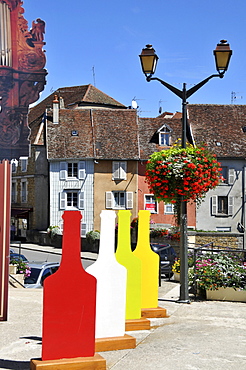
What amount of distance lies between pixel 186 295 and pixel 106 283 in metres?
4.45

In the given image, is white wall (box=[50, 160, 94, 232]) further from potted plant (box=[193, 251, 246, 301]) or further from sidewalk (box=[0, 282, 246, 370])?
sidewalk (box=[0, 282, 246, 370])

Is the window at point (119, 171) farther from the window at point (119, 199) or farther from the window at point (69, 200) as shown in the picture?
the window at point (69, 200)

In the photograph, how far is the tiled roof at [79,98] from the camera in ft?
163

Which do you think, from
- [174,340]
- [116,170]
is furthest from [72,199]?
[174,340]

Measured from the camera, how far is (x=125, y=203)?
1655 inches

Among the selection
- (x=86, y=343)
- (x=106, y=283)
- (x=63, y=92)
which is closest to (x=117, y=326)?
(x=106, y=283)

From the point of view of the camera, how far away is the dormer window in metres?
42.6

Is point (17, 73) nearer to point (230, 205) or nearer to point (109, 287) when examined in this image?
point (109, 287)

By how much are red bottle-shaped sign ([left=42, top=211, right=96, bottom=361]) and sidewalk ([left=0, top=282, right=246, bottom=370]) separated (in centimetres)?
51

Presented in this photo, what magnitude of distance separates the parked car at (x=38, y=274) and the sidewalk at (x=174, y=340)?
12.2 ft

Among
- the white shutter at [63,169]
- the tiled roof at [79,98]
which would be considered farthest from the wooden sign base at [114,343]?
the tiled roof at [79,98]

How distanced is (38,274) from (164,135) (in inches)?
1161

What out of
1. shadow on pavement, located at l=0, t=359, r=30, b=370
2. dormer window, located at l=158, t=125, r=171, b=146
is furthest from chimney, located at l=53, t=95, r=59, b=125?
shadow on pavement, located at l=0, t=359, r=30, b=370

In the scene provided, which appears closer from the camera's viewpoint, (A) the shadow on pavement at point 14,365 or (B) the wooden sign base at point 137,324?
(A) the shadow on pavement at point 14,365
